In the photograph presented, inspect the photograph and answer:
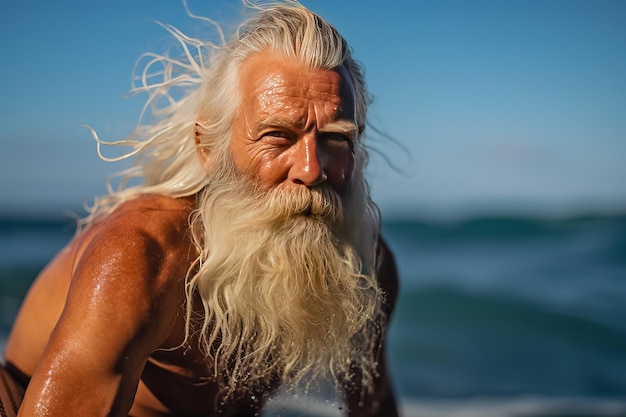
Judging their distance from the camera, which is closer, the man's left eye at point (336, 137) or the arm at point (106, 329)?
the arm at point (106, 329)

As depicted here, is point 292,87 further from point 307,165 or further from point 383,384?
point 383,384

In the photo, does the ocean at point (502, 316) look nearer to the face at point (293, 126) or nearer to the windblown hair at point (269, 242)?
Result: the windblown hair at point (269, 242)

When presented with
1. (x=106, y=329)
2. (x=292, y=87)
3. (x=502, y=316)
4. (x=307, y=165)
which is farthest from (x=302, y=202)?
(x=502, y=316)

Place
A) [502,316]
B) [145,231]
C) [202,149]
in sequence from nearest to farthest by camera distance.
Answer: [145,231] < [202,149] < [502,316]

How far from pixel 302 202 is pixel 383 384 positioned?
1.35 metres

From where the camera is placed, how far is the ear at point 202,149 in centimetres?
275

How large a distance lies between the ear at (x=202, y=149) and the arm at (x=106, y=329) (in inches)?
17.6

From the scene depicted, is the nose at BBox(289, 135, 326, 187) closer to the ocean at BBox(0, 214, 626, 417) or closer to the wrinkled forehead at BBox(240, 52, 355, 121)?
the wrinkled forehead at BBox(240, 52, 355, 121)

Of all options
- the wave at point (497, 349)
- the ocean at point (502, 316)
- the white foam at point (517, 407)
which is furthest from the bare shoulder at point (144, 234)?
the wave at point (497, 349)

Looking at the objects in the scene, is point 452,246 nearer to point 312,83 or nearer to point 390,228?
point 390,228

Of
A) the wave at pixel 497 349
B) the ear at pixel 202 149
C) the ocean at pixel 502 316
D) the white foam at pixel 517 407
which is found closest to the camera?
the ear at pixel 202 149

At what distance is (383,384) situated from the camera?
347 centimetres

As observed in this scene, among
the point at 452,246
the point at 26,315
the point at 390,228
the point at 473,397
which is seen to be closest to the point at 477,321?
the point at 473,397

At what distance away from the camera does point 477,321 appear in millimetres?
11023
